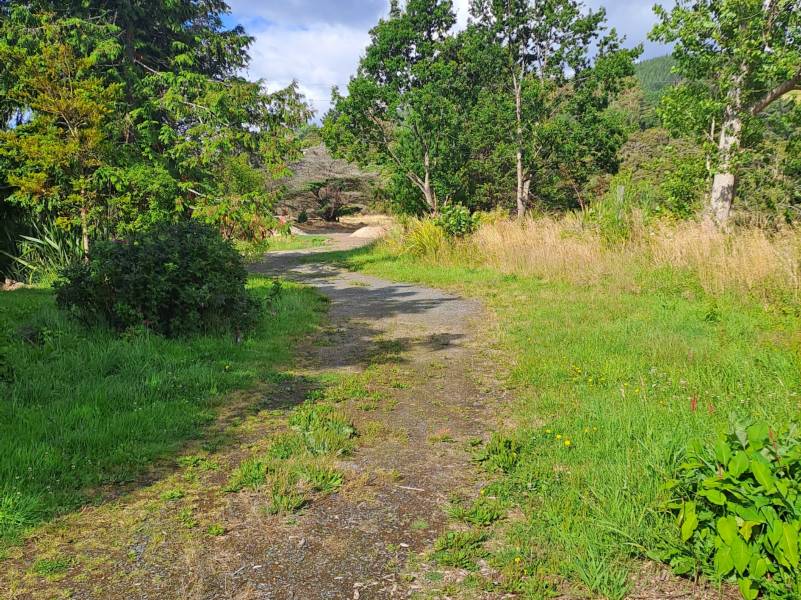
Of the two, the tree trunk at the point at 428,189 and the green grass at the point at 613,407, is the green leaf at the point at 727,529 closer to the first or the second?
the green grass at the point at 613,407

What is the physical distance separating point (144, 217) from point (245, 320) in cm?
515

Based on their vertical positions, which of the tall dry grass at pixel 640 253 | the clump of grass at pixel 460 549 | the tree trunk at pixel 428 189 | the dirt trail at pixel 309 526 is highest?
the tree trunk at pixel 428 189

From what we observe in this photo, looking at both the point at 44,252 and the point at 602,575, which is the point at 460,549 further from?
the point at 44,252

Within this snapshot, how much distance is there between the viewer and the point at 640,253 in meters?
9.89

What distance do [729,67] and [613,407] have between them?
10.7 meters

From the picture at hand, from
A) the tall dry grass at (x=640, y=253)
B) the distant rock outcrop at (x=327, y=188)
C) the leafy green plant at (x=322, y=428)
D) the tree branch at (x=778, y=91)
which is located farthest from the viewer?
the distant rock outcrop at (x=327, y=188)

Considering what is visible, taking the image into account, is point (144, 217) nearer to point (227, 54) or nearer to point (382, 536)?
point (227, 54)

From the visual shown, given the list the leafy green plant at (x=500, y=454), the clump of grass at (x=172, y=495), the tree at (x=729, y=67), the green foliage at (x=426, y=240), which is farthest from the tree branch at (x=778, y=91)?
the clump of grass at (x=172, y=495)

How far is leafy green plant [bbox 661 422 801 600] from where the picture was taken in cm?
211

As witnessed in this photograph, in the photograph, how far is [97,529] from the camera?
2.82 metres

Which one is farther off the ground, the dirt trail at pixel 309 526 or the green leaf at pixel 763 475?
the green leaf at pixel 763 475

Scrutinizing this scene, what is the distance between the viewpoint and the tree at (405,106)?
1897 centimetres

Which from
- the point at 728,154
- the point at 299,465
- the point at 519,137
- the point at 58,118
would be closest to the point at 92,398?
the point at 299,465

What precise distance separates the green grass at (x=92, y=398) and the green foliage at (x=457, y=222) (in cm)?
867
